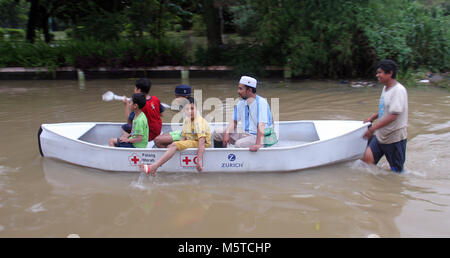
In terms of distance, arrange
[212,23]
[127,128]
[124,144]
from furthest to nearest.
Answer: [212,23] → [127,128] → [124,144]

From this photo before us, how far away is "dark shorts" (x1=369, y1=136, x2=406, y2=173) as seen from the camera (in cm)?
491

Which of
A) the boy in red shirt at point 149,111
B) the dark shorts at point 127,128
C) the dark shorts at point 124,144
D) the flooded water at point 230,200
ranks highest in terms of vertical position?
the boy in red shirt at point 149,111

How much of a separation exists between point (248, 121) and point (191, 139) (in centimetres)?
84

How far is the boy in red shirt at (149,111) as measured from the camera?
5.50m

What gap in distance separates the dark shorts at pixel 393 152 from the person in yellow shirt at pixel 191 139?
2230 millimetres

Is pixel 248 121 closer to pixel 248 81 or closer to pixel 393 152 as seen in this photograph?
pixel 248 81

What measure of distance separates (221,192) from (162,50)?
1043 centimetres

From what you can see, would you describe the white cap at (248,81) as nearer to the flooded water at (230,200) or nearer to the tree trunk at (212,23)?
the flooded water at (230,200)

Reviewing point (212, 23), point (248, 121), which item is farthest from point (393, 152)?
point (212, 23)

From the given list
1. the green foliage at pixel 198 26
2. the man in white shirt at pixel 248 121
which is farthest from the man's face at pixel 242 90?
the green foliage at pixel 198 26

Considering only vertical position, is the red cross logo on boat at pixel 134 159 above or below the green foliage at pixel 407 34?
below

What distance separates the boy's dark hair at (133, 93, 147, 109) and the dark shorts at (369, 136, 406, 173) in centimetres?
311

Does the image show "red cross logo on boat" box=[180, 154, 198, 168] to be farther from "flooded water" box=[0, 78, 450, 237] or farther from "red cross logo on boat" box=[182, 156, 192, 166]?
"flooded water" box=[0, 78, 450, 237]

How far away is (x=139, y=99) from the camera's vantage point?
5180 millimetres
